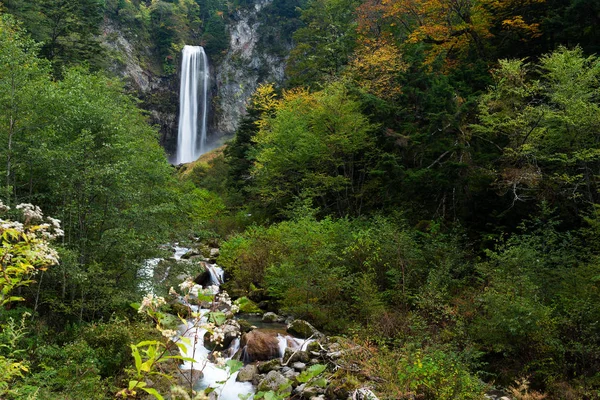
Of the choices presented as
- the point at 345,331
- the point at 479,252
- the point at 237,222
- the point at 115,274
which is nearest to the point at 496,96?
the point at 479,252

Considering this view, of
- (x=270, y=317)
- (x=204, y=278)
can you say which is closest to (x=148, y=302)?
(x=270, y=317)

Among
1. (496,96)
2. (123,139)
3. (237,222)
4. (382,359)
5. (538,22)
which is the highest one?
(538,22)

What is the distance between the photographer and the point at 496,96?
1156cm

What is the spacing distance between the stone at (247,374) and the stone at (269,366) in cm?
14

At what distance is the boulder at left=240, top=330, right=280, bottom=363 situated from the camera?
9430mm

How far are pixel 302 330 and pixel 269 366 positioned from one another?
1.86 meters

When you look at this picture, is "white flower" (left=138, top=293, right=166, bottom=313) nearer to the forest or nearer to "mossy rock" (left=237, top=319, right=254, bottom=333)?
the forest

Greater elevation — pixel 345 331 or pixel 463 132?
pixel 463 132

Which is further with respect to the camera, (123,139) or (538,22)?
(538,22)

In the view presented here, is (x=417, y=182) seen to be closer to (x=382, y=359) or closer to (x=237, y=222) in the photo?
(x=382, y=359)

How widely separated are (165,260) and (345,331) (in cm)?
521

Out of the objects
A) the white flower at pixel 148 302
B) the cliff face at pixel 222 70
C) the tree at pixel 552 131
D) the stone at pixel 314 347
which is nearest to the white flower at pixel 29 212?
the white flower at pixel 148 302

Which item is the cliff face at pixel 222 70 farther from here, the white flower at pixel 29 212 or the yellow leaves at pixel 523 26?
the white flower at pixel 29 212

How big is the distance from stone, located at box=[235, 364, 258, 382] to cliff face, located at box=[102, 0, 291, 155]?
39.0 metres
